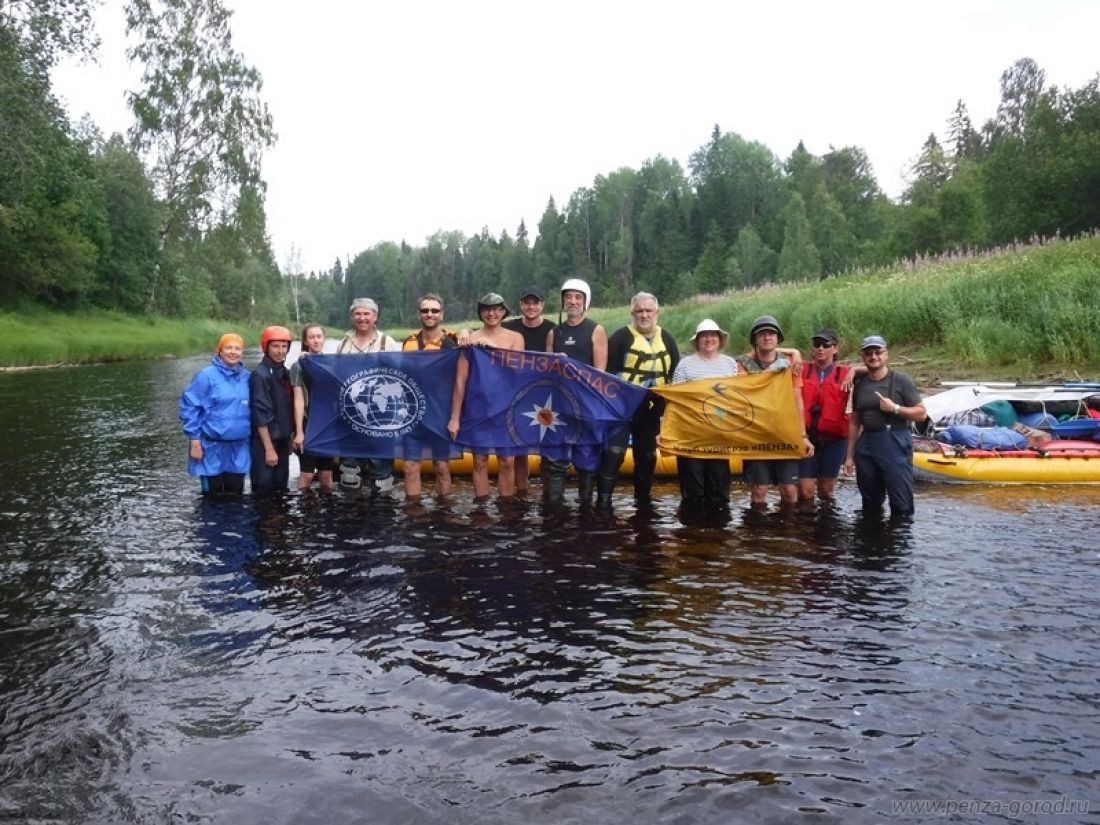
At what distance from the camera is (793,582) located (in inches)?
268

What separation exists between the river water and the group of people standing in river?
0.63 meters

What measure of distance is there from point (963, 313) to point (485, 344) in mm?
12960

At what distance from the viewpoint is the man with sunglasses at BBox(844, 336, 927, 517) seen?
8.25 meters

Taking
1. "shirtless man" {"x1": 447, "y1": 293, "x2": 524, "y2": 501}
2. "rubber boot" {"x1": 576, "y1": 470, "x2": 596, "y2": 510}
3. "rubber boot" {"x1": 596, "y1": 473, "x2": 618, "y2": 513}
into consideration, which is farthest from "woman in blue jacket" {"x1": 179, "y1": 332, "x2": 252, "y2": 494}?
"rubber boot" {"x1": 596, "y1": 473, "x2": 618, "y2": 513}

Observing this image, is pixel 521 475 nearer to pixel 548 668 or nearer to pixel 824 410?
pixel 824 410

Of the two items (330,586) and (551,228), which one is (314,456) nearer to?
(330,586)

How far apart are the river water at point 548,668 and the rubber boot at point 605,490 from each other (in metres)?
0.62

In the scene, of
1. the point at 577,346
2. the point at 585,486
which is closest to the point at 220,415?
the point at 577,346

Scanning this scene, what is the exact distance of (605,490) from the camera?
9516mm

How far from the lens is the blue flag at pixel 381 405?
963 centimetres

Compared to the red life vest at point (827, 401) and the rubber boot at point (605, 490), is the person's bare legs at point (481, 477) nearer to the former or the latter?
the rubber boot at point (605, 490)

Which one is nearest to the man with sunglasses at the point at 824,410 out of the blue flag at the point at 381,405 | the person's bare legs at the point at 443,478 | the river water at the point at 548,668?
the river water at the point at 548,668

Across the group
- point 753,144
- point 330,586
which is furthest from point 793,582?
point 753,144

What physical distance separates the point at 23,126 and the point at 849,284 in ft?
89.1
